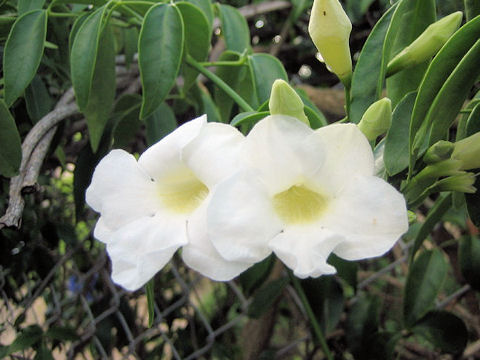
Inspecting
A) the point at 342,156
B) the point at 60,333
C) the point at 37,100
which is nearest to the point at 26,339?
the point at 60,333

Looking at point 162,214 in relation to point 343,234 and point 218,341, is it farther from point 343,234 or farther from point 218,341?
point 218,341

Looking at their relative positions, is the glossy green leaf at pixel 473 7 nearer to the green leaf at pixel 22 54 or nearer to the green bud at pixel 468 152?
the green bud at pixel 468 152

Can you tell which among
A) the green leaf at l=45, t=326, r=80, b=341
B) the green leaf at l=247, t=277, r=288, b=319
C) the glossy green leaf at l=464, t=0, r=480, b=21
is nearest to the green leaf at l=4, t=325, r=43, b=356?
the green leaf at l=45, t=326, r=80, b=341

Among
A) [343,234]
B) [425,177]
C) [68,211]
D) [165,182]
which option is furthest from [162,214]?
[68,211]

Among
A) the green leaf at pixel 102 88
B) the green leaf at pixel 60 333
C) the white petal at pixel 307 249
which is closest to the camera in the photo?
the white petal at pixel 307 249

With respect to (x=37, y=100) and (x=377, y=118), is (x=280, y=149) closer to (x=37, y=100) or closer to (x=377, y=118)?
(x=377, y=118)

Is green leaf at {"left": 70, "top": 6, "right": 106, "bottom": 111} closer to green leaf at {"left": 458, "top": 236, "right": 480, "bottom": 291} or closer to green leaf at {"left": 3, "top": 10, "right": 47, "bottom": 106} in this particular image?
green leaf at {"left": 3, "top": 10, "right": 47, "bottom": 106}

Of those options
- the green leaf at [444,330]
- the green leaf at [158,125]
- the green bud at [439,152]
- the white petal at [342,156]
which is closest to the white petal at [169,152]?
the white petal at [342,156]
